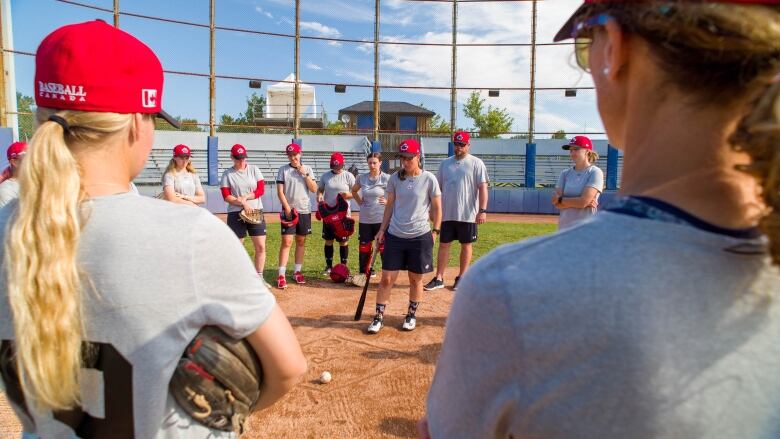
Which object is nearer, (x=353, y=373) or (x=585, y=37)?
(x=585, y=37)

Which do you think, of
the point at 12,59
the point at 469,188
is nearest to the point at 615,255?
the point at 469,188

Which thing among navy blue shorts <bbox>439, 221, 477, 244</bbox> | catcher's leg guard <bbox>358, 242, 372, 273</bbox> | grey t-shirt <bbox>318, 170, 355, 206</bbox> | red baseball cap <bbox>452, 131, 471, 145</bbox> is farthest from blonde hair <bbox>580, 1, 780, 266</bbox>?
grey t-shirt <bbox>318, 170, 355, 206</bbox>

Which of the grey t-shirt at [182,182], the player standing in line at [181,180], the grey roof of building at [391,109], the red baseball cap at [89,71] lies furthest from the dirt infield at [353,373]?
the grey roof of building at [391,109]

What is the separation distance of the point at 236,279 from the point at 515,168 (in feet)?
96.8

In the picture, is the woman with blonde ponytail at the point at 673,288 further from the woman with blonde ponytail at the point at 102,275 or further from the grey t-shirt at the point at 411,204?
the grey t-shirt at the point at 411,204

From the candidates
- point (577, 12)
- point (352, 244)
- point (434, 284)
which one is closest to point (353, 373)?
point (434, 284)

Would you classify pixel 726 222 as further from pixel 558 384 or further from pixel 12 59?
pixel 12 59

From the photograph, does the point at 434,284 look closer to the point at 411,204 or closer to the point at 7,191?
the point at 411,204

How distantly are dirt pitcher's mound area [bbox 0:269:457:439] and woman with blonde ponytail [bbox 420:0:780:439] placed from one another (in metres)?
3.31

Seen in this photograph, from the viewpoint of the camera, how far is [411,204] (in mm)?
6367

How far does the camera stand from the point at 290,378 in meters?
1.45

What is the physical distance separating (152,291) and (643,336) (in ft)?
3.44

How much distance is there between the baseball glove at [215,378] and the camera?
130 cm

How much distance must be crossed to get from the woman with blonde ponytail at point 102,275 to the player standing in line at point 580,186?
17.8ft
